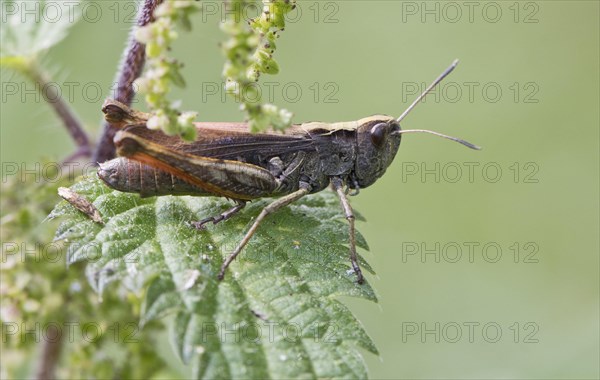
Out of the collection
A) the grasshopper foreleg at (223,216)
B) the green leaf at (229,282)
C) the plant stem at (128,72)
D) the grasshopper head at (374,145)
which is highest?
the plant stem at (128,72)

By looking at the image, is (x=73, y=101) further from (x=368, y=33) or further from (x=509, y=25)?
(x=509, y=25)

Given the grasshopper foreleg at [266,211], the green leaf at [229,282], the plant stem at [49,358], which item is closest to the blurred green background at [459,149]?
the grasshopper foreleg at [266,211]

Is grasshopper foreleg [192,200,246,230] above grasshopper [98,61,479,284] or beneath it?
beneath

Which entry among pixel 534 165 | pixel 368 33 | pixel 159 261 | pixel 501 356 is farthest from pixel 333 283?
pixel 368 33

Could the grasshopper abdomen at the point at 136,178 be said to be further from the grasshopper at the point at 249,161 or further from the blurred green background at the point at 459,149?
the blurred green background at the point at 459,149

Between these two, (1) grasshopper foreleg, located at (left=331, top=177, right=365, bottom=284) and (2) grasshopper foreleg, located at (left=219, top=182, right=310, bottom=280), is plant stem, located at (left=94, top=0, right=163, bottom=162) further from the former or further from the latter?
(1) grasshopper foreleg, located at (left=331, top=177, right=365, bottom=284)

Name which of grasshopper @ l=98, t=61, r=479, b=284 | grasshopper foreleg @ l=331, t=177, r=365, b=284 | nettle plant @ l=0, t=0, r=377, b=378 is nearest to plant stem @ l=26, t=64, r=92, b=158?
nettle plant @ l=0, t=0, r=377, b=378
